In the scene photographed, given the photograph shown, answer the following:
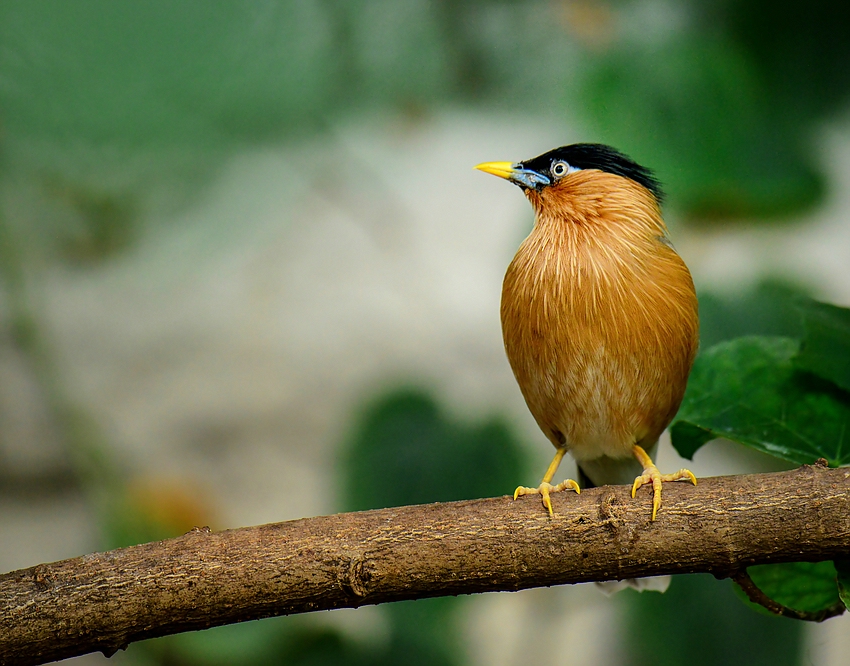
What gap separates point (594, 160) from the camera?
1.79m

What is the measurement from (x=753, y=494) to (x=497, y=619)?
1.64 meters

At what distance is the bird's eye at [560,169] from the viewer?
182cm

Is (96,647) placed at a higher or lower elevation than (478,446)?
higher

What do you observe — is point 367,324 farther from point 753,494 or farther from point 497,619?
point 753,494

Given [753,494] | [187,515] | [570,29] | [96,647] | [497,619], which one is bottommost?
[497,619]

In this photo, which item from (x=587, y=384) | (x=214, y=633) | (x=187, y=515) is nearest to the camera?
(x=587, y=384)

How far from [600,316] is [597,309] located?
16 mm

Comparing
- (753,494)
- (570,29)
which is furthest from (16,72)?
(753,494)

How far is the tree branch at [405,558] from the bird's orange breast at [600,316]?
1.23ft

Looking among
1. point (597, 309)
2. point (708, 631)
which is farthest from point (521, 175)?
point (708, 631)

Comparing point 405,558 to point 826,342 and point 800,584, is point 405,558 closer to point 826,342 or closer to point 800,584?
point 800,584

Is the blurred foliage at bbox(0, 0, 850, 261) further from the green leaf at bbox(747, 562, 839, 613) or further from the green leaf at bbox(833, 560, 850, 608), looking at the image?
the green leaf at bbox(833, 560, 850, 608)

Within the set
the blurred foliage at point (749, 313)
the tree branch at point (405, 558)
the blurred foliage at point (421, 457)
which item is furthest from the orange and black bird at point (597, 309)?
the blurred foliage at point (749, 313)

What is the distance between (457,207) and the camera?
290 cm
